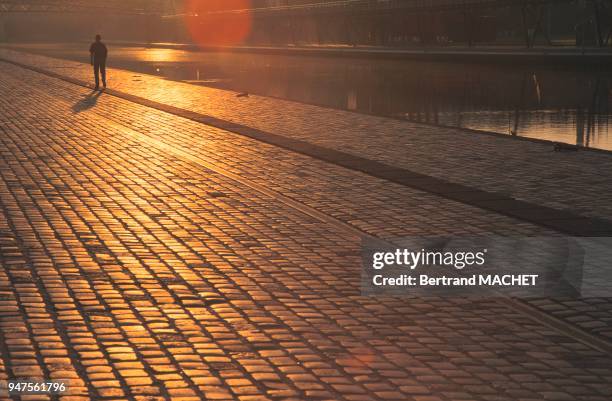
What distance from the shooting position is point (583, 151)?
16109mm

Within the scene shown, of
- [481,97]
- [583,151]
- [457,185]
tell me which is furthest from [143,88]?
[457,185]

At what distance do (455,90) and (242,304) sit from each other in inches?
996

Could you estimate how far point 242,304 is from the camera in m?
7.36

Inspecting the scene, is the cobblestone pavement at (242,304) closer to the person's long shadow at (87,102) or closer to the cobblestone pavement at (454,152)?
the cobblestone pavement at (454,152)

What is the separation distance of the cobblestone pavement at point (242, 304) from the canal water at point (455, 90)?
823 centimetres

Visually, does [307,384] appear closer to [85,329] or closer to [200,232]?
[85,329]

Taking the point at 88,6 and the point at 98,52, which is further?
the point at 88,6

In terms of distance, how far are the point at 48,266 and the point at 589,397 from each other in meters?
4.57

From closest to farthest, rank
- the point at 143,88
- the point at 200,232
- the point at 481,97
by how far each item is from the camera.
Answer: the point at 200,232 < the point at 481,97 < the point at 143,88

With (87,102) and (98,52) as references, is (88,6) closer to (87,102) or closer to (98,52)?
→ (98,52)

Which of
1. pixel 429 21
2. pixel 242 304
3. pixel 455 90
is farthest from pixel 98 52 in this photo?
pixel 429 21

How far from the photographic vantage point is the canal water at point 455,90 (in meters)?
21.6

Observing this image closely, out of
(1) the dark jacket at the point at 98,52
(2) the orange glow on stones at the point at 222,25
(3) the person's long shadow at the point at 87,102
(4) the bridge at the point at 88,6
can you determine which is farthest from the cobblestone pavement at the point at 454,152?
(4) the bridge at the point at 88,6

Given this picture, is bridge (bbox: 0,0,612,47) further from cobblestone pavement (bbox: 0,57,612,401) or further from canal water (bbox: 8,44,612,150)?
cobblestone pavement (bbox: 0,57,612,401)
